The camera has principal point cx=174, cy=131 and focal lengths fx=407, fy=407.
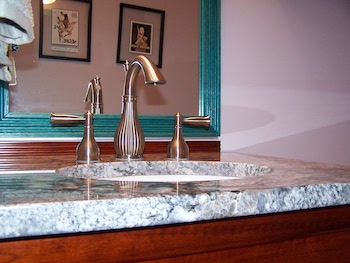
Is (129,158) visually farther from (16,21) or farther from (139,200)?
(139,200)

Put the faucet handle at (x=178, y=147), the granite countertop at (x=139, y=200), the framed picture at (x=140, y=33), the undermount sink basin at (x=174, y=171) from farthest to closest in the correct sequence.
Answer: the framed picture at (x=140, y=33) → the faucet handle at (x=178, y=147) → the undermount sink basin at (x=174, y=171) → the granite countertop at (x=139, y=200)

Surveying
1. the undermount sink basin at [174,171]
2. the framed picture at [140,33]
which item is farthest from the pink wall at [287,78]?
the undermount sink basin at [174,171]

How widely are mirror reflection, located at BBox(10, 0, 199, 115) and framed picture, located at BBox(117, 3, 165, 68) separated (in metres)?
0.01

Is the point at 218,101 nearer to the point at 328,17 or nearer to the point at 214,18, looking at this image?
the point at 214,18

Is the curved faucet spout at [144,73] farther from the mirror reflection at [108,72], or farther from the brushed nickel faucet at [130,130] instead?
the mirror reflection at [108,72]

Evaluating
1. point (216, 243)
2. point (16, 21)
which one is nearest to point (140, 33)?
point (16, 21)

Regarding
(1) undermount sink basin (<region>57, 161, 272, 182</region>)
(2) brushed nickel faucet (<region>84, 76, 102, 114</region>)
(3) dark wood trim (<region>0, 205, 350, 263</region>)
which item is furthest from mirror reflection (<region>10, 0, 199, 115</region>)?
(3) dark wood trim (<region>0, 205, 350, 263</region>)

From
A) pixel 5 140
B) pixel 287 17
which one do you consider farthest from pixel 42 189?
pixel 287 17

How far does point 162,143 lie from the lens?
1141 millimetres

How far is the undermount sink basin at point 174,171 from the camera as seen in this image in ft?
2.80

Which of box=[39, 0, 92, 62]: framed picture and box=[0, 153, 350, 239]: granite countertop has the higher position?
box=[39, 0, 92, 62]: framed picture

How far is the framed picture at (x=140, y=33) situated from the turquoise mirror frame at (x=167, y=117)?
0.45 ft

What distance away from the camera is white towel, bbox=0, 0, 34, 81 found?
688 millimetres

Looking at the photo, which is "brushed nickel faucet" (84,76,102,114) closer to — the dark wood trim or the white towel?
→ the white towel
